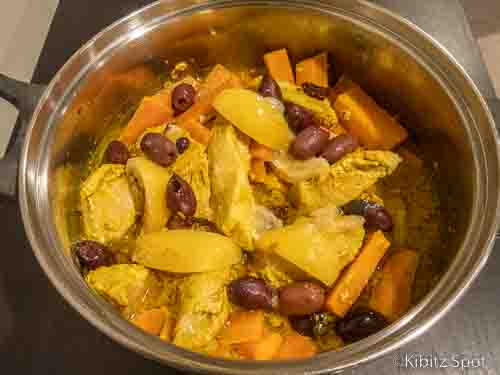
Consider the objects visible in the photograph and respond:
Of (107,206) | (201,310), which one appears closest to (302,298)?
(201,310)

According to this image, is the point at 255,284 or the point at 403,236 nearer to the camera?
the point at 255,284

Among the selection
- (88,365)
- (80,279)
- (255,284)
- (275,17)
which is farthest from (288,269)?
(275,17)

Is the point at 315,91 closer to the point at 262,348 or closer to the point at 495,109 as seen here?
the point at 495,109

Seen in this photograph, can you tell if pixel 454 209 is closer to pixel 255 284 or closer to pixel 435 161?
pixel 435 161

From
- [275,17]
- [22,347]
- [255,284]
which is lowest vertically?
[22,347]

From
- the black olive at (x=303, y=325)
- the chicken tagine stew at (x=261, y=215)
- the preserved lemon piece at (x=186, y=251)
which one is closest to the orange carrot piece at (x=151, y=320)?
the chicken tagine stew at (x=261, y=215)

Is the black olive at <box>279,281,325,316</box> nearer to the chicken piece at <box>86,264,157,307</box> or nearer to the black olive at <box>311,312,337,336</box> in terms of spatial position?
the black olive at <box>311,312,337,336</box>
